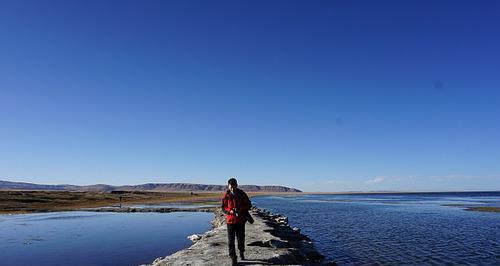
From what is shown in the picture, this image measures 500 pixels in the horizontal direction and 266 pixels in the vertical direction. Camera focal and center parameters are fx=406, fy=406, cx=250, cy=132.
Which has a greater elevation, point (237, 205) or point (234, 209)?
point (237, 205)

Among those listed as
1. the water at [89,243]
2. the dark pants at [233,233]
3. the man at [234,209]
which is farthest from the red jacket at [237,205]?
the water at [89,243]

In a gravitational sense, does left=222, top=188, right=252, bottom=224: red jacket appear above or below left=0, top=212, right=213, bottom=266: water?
above

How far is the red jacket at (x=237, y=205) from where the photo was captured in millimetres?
12484

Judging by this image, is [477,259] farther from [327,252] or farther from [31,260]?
[31,260]

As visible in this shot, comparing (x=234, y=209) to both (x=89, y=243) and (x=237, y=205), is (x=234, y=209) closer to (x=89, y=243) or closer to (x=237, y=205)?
(x=237, y=205)

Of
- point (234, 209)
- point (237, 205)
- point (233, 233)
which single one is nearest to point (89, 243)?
point (233, 233)

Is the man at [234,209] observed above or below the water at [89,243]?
above

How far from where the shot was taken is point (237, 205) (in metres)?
12.5

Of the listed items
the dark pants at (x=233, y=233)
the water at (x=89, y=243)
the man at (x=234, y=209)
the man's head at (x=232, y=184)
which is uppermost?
the man's head at (x=232, y=184)

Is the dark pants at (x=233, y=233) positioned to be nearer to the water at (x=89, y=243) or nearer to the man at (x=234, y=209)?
the man at (x=234, y=209)

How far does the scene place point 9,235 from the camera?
93.0 feet

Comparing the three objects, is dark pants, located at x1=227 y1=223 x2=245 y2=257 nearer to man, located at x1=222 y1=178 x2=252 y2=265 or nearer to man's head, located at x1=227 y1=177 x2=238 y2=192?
man, located at x1=222 y1=178 x2=252 y2=265

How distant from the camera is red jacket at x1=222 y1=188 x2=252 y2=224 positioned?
41.0 ft

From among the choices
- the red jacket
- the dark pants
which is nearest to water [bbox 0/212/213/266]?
the dark pants
